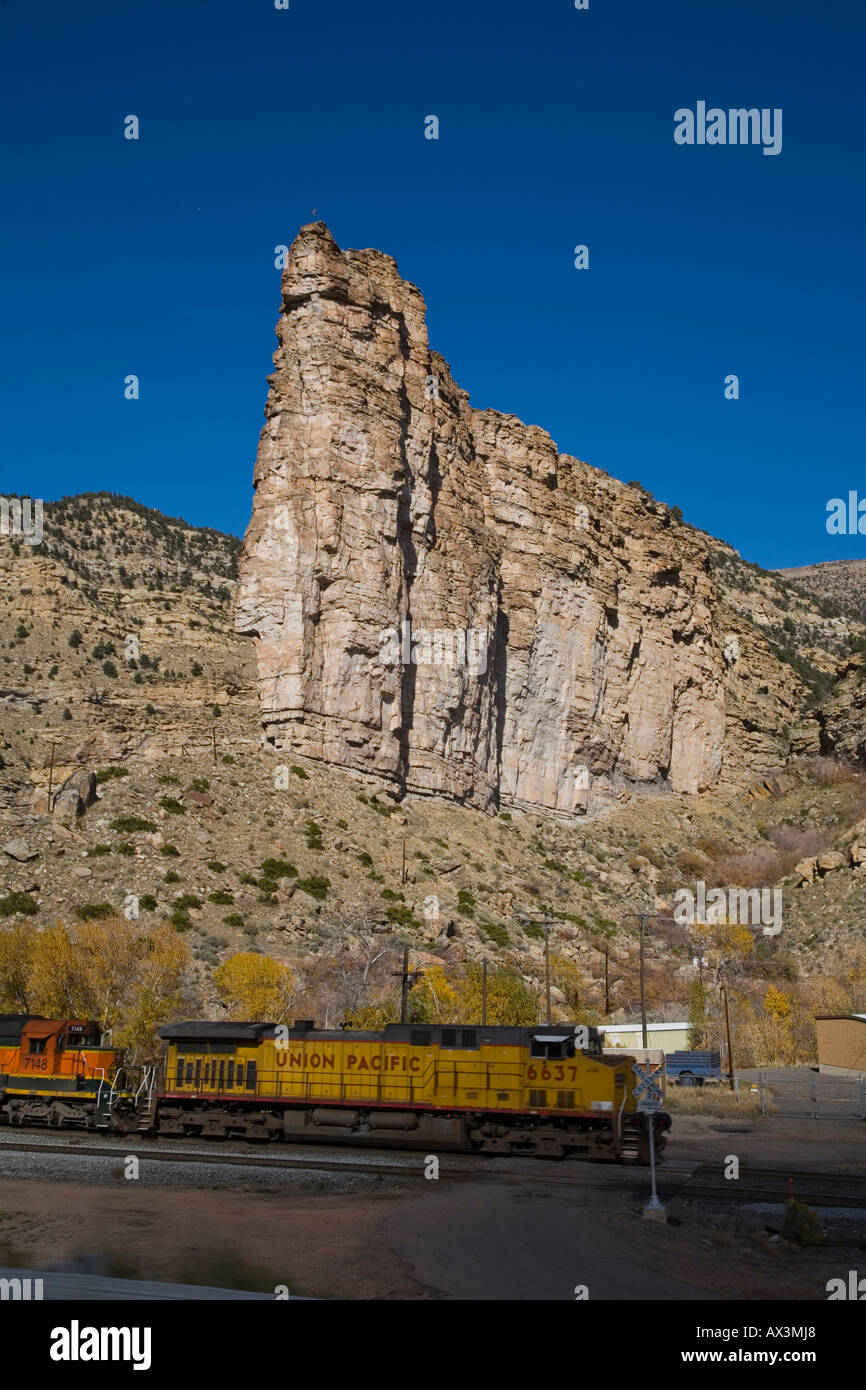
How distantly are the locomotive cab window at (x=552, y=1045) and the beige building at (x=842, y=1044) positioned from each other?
3238 cm

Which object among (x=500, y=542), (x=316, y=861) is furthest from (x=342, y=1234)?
(x=500, y=542)

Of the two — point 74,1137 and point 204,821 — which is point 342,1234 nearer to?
point 74,1137

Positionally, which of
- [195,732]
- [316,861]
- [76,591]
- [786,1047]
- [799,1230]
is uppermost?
[76,591]

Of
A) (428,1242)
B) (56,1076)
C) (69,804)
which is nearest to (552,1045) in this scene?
(428,1242)

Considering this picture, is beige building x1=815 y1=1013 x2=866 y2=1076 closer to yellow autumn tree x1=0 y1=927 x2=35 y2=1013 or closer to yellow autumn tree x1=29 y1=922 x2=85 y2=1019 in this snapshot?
yellow autumn tree x1=29 y1=922 x2=85 y2=1019

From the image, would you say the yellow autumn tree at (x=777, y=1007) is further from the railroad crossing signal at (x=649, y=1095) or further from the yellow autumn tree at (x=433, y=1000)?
the railroad crossing signal at (x=649, y=1095)

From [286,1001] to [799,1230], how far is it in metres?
35.2

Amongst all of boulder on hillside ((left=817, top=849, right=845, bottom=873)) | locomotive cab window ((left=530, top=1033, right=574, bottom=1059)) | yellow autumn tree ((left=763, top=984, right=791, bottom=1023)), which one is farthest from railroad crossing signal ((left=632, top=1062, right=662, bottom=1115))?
boulder on hillside ((left=817, top=849, right=845, bottom=873))

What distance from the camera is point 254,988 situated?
50250mm

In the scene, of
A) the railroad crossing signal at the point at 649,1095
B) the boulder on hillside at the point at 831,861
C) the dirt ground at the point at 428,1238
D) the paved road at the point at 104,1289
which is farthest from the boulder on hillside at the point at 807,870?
the paved road at the point at 104,1289

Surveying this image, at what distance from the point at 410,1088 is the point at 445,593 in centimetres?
5901

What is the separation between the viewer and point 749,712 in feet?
377

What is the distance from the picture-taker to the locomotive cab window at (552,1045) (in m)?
26.9

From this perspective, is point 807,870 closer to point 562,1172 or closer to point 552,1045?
point 552,1045
